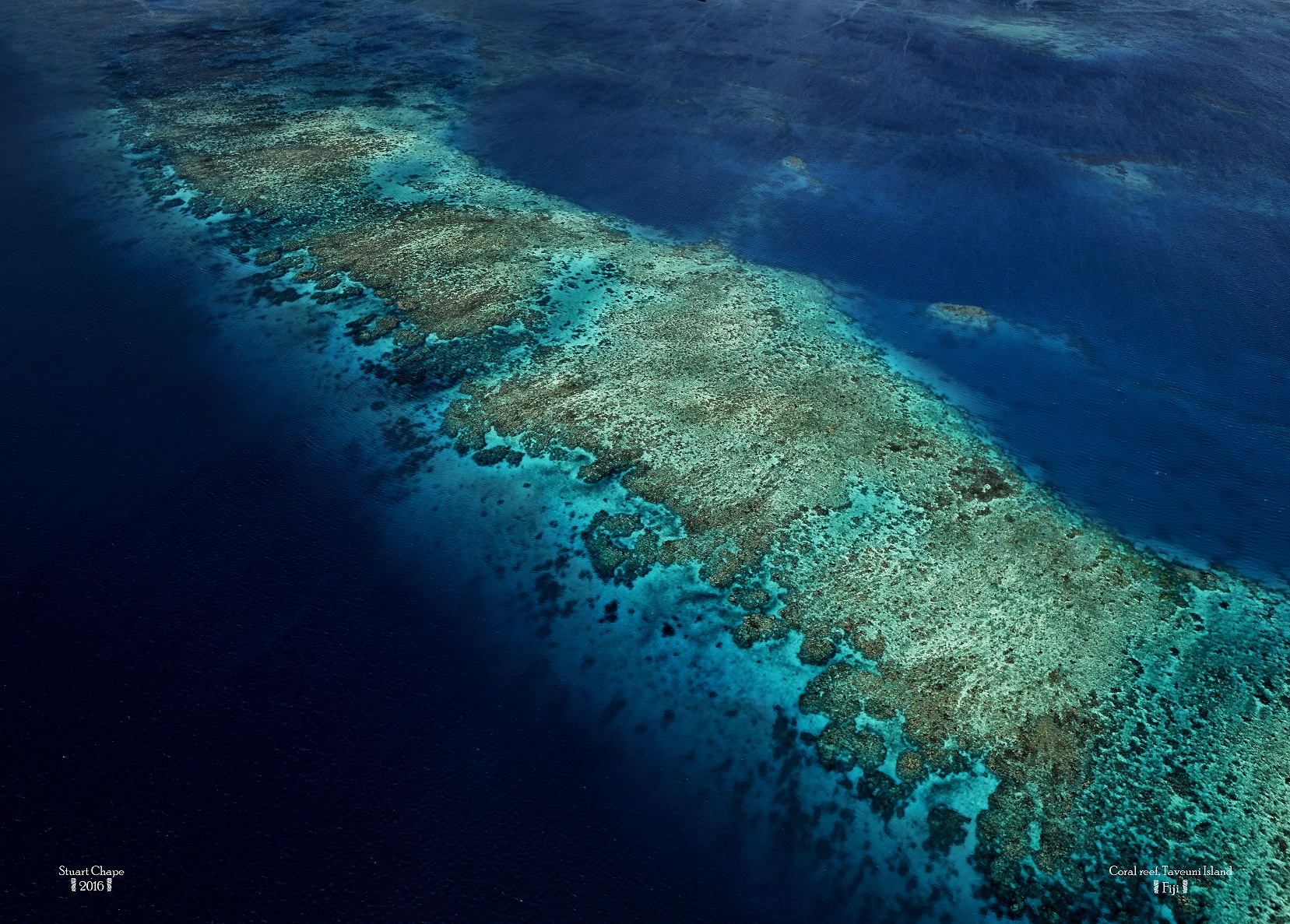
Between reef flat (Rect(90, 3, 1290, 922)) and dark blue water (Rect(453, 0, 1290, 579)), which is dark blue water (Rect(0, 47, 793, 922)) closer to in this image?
reef flat (Rect(90, 3, 1290, 922))

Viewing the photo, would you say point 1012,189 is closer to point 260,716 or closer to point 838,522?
point 838,522

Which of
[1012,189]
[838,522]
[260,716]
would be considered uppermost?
[1012,189]

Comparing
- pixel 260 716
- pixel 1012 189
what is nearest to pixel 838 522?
pixel 260 716

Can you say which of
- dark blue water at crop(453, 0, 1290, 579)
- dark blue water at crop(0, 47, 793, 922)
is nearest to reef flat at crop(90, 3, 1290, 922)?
dark blue water at crop(453, 0, 1290, 579)

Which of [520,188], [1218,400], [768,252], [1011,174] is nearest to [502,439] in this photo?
[768,252]

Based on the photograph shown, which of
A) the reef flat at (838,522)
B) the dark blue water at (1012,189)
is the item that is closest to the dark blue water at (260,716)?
the reef flat at (838,522)

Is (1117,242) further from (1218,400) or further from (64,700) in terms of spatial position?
(64,700)
